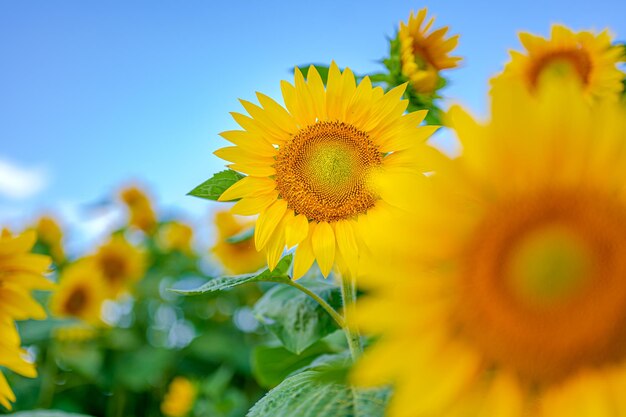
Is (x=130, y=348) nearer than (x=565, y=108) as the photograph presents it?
No

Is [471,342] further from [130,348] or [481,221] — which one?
[130,348]

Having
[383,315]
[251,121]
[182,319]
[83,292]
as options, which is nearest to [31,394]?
[83,292]

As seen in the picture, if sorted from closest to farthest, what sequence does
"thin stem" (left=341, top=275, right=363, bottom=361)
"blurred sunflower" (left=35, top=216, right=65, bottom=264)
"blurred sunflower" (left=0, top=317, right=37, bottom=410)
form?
"thin stem" (left=341, top=275, right=363, bottom=361), "blurred sunflower" (left=0, top=317, right=37, bottom=410), "blurred sunflower" (left=35, top=216, right=65, bottom=264)

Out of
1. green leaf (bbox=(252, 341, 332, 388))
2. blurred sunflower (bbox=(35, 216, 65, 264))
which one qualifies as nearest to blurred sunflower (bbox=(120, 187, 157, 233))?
blurred sunflower (bbox=(35, 216, 65, 264))

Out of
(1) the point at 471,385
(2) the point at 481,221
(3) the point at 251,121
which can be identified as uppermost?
(3) the point at 251,121

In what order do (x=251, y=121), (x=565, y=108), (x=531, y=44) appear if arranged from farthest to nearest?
(x=531, y=44), (x=251, y=121), (x=565, y=108)

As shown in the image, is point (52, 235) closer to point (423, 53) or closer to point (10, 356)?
point (10, 356)

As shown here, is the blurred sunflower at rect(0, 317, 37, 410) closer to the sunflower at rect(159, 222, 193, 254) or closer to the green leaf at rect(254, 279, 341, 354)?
the green leaf at rect(254, 279, 341, 354)

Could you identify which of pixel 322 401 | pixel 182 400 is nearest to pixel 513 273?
pixel 322 401
